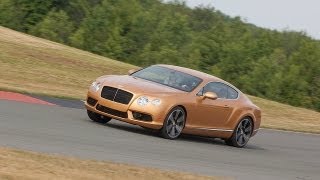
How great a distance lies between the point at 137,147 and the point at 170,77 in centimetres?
334

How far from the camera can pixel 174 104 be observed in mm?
14352

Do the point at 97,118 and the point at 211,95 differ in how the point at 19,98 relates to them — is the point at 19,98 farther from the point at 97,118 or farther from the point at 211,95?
the point at 211,95

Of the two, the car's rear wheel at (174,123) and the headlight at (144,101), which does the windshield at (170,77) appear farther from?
the headlight at (144,101)

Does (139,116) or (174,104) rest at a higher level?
(174,104)

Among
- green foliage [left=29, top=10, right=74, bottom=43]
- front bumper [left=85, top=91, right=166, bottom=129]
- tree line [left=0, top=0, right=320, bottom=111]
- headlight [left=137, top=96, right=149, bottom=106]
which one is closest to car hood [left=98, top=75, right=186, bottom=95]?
headlight [left=137, top=96, right=149, bottom=106]

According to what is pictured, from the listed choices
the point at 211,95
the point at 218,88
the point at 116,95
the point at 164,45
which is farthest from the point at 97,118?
the point at 164,45

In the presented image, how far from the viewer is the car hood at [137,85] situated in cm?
1435

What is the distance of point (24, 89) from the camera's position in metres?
21.1

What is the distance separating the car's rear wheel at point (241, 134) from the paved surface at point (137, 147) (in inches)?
8.1

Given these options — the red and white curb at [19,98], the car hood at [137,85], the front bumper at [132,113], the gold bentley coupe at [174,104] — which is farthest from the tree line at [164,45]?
the front bumper at [132,113]

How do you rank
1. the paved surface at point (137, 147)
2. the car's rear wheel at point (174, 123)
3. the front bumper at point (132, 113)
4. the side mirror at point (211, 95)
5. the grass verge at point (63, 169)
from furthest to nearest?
1. the side mirror at point (211, 95)
2. the car's rear wheel at point (174, 123)
3. the front bumper at point (132, 113)
4. the paved surface at point (137, 147)
5. the grass verge at point (63, 169)

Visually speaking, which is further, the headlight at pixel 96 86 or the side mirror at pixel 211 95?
the side mirror at pixel 211 95

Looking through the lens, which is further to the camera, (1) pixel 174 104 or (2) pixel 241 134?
(2) pixel 241 134

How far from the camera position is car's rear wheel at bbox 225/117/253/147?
16234 mm
